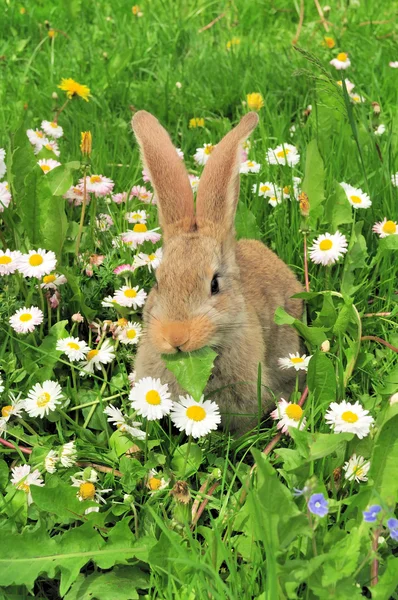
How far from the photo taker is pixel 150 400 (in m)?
2.44

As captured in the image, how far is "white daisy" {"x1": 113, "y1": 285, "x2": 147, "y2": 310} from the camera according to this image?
9.90 feet

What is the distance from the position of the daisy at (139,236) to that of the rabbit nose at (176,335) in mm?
844

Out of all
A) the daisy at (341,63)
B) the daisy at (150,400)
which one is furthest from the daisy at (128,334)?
the daisy at (341,63)

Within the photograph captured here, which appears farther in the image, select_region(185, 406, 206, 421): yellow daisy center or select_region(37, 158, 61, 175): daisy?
select_region(37, 158, 61, 175): daisy

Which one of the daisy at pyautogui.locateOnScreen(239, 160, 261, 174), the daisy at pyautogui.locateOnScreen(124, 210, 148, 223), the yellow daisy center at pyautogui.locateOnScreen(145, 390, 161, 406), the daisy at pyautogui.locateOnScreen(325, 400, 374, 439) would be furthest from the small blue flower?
the daisy at pyautogui.locateOnScreen(239, 160, 261, 174)

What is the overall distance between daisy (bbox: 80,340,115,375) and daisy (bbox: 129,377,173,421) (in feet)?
1.30

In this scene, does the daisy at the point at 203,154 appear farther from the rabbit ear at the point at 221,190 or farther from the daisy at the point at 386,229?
the daisy at the point at 386,229

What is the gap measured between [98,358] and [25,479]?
0.60m

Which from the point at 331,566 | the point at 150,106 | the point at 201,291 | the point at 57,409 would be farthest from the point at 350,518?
the point at 150,106

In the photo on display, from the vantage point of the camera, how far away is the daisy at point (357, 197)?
334cm

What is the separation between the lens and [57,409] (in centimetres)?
265

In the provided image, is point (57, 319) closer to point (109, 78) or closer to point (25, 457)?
point (25, 457)

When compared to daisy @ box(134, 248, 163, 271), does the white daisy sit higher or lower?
lower

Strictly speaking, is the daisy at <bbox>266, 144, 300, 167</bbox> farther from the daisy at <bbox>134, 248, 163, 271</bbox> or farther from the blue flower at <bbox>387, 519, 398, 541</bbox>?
the blue flower at <bbox>387, 519, 398, 541</bbox>
